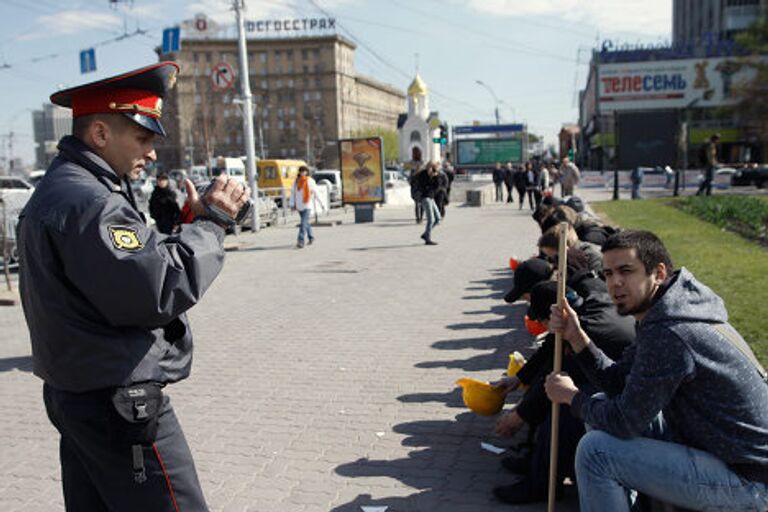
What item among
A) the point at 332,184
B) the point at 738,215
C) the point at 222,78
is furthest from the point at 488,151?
the point at 738,215

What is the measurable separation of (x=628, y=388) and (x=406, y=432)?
98.9 inches

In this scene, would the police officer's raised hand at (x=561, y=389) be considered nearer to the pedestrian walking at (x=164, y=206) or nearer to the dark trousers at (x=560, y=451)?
the dark trousers at (x=560, y=451)

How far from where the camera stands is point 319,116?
377ft

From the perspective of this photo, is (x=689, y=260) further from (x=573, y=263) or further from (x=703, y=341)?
(x=703, y=341)

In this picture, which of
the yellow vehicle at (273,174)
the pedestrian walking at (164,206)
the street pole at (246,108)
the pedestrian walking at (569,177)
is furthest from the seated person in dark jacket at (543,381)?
the yellow vehicle at (273,174)

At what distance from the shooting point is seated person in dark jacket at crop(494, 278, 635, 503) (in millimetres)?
3744

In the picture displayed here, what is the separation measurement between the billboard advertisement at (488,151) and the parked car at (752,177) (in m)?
18.0

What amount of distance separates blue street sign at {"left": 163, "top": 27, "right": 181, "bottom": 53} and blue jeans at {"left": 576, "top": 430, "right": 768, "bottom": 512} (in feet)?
74.3

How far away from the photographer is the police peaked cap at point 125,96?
2.20 metres

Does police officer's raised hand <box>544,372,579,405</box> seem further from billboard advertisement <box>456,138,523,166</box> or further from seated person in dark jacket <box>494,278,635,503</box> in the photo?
billboard advertisement <box>456,138,523,166</box>

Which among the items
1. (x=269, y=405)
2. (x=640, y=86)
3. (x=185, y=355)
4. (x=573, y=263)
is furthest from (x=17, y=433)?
(x=640, y=86)

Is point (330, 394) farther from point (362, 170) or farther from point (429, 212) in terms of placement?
point (362, 170)

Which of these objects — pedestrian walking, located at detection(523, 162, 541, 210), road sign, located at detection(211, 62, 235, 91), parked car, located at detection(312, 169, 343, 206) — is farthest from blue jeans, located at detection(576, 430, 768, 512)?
parked car, located at detection(312, 169, 343, 206)

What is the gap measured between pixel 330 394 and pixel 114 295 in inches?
160
